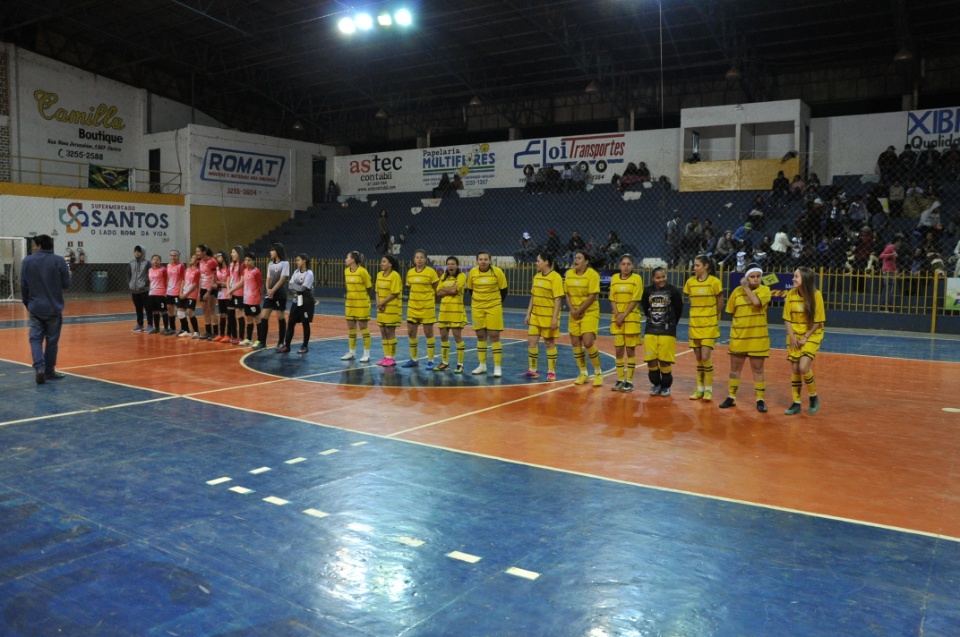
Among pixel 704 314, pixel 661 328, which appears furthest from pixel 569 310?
pixel 704 314

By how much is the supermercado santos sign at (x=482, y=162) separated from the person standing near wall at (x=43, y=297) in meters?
23.1

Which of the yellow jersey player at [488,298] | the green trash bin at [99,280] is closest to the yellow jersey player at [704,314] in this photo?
the yellow jersey player at [488,298]

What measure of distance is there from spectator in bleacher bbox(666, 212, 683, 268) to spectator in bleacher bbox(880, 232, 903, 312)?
579cm

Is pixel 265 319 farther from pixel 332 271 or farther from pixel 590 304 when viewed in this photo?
pixel 332 271

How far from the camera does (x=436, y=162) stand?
3422 cm

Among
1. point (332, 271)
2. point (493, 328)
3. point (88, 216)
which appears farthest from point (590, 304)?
point (88, 216)

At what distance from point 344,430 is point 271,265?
255 inches

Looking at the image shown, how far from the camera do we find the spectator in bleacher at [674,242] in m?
23.8

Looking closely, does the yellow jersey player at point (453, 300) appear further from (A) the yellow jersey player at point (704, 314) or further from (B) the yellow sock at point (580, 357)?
(A) the yellow jersey player at point (704, 314)

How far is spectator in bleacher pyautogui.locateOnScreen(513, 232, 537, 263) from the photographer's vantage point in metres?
26.1

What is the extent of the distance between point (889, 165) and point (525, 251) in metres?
12.0

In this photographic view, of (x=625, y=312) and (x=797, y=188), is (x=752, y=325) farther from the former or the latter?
(x=797, y=188)

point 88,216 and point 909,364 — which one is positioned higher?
point 88,216

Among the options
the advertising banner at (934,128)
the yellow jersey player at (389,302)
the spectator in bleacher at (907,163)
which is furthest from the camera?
the advertising banner at (934,128)
